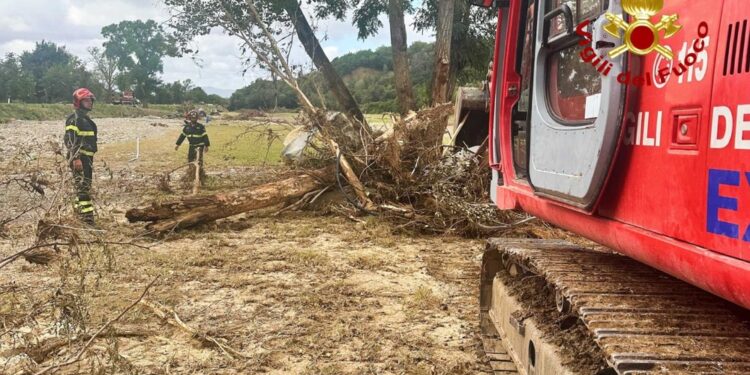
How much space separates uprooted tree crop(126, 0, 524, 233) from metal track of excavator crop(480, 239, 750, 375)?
463 cm

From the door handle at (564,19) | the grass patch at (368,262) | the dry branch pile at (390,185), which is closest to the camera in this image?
the door handle at (564,19)

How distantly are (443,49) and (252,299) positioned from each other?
944 centimetres

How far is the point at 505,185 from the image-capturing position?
3594 millimetres

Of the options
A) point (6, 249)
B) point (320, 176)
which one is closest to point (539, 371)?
point (6, 249)

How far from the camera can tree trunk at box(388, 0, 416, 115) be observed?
14.7 m

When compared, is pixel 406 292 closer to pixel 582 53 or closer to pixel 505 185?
pixel 505 185

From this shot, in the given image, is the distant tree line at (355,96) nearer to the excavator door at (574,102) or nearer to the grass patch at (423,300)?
the grass patch at (423,300)

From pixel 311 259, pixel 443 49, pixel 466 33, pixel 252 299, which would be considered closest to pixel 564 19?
pixel 252 299

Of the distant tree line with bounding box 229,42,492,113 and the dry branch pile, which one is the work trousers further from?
the distant tree line with bounding box 229,42,492,113

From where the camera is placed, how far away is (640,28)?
1946 mm

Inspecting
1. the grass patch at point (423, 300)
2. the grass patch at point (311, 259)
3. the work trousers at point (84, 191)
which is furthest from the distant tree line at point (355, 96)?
the grass patch at point (423, 300)

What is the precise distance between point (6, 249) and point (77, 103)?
239 cm

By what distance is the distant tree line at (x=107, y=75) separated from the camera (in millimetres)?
56250

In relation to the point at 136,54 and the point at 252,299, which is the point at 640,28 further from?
the point at 136,54
